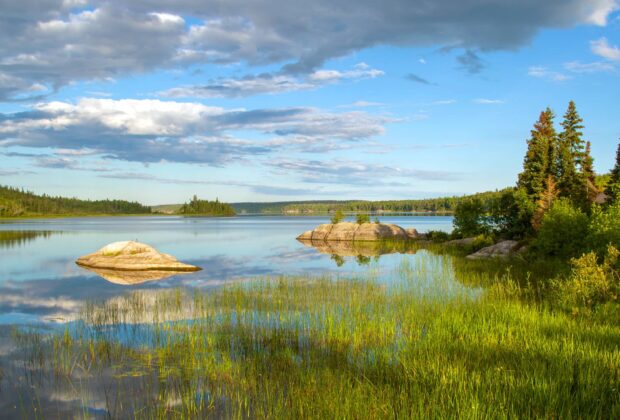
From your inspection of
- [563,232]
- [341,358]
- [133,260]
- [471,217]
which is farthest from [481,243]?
[341,358]

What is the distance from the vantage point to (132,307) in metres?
15.7

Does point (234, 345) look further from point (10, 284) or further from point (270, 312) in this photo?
point (10, 284)

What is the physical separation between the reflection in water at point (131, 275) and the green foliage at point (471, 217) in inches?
1128

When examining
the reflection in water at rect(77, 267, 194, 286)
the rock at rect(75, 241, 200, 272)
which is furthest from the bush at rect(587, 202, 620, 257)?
the rock at rect(75, 241, 200, 272)

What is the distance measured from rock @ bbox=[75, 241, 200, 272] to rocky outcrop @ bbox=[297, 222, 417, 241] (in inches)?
1103

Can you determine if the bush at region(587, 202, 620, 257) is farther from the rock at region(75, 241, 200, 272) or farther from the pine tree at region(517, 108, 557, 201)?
the rock at region(75, 241, 200, 272)

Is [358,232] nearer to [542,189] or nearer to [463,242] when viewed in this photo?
[463,242]

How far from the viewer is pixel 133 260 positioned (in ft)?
87.4

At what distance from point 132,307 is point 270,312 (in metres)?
4.95

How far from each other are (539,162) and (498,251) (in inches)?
440

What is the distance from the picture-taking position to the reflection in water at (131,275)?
22.8m

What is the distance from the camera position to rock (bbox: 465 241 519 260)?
3106cm

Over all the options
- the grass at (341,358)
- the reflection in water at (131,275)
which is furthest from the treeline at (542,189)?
the reflection in water at (131,275)

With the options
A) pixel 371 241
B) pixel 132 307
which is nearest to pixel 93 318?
pixel 132 307
